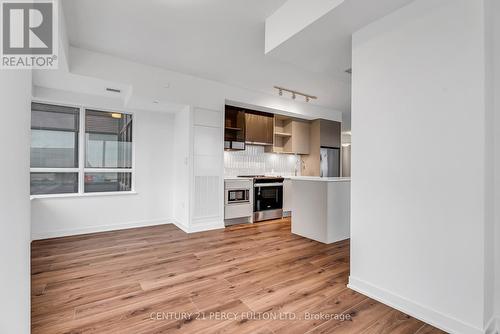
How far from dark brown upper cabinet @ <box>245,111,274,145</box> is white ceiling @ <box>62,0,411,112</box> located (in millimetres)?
1420

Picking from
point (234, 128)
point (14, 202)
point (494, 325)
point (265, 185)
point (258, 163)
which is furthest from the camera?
point (258, 163)

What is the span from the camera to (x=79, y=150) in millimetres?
4117

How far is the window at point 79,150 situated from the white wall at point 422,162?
13.2 ft

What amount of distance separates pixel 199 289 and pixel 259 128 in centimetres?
386

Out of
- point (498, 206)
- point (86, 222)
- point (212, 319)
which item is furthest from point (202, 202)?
point (498, 206)

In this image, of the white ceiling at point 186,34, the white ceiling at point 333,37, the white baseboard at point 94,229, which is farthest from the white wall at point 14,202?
the white baseboard at point 94,229

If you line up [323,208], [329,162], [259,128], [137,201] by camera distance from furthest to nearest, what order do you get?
[329,162] < [259,128] < [137,201] < [323,208]

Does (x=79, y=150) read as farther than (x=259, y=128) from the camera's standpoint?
No

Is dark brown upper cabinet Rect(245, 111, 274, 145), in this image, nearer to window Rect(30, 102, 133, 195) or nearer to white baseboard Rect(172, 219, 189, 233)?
white baseboard Rect(172, 219, 189, 233)

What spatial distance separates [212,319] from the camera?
1.83 meters

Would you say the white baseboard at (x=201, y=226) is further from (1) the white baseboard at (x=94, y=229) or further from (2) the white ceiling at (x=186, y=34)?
(2) the white ceiling at (x=186, y=34)

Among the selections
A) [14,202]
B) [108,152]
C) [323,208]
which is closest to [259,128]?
[323,208]

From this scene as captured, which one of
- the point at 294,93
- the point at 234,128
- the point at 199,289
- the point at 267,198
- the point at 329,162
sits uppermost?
the point at 294,93

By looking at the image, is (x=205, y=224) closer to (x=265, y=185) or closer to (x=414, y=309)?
(x=265, y=185)
